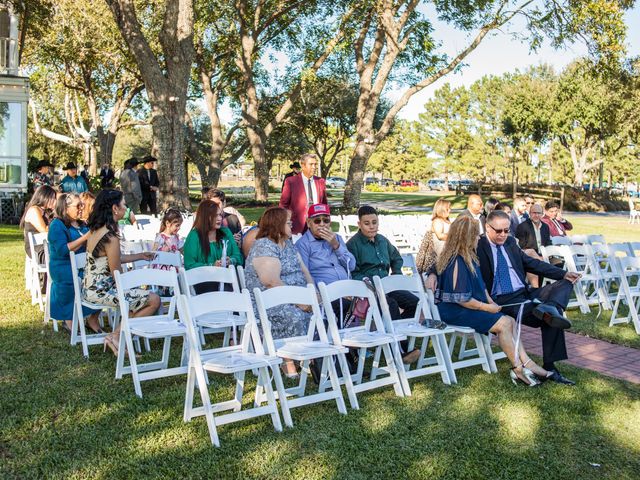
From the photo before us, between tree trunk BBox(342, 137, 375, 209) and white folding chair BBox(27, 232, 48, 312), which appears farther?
tree trunk BBox(342, 137, 375, 209)

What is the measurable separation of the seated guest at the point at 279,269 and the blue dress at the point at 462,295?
46.7 inches

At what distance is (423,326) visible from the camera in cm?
614

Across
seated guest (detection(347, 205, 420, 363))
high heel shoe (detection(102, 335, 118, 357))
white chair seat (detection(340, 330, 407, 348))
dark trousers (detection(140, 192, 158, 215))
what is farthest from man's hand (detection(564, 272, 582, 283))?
dark trousers (detection(140, 192, 158, 215))

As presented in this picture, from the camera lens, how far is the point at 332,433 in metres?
4.68

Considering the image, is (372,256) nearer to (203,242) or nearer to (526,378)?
(203,242)

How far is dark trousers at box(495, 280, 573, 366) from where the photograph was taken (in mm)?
6055

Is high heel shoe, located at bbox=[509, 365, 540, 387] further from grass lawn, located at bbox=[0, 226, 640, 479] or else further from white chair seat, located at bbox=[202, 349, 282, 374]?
white chair seat, located at bbox=[202, 349, 282, 374]

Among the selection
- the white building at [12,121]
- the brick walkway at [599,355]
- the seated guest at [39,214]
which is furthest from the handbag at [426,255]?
the white building at [12,121]

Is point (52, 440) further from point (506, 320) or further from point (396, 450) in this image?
point (506, 320)

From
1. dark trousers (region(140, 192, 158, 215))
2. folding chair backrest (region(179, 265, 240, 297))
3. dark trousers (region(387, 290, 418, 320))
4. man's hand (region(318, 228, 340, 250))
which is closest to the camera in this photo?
folding chair backrest (region(179, 265, 240, 297))

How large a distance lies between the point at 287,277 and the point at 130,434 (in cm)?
212

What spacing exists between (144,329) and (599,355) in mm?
4414

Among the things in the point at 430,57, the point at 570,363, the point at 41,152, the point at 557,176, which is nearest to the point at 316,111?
the point at 430,57

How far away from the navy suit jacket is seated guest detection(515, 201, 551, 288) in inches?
121
